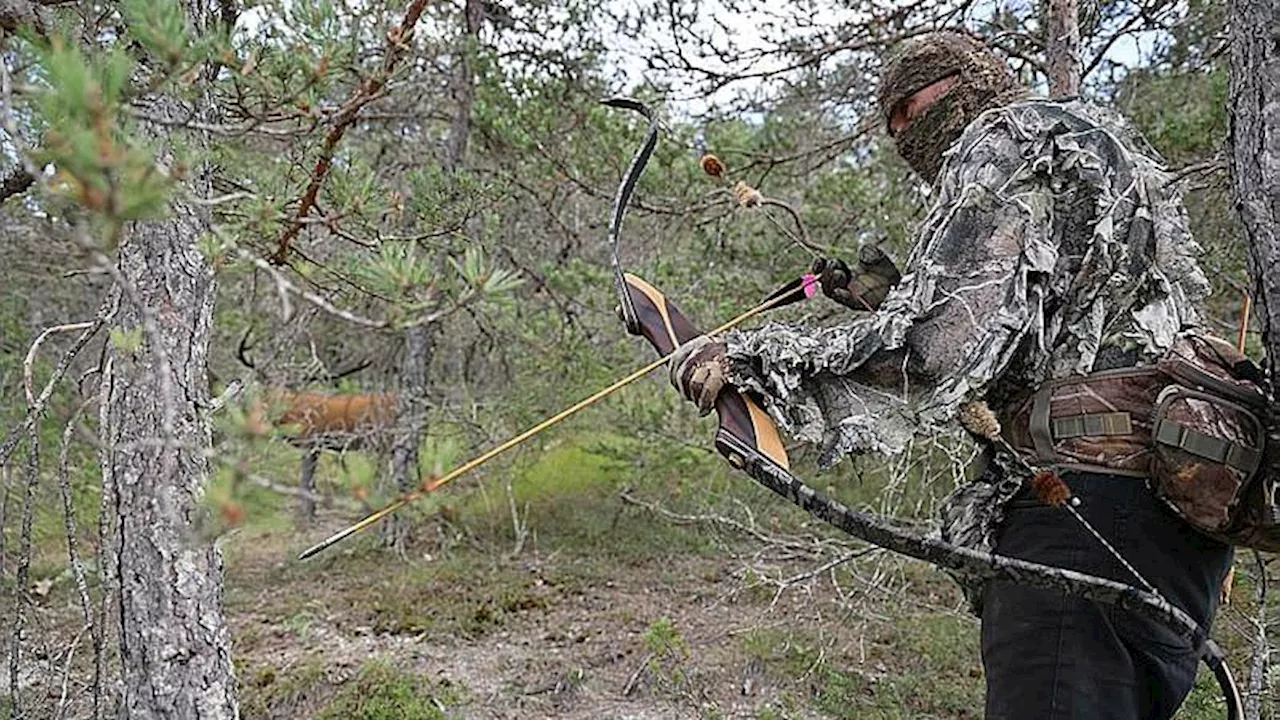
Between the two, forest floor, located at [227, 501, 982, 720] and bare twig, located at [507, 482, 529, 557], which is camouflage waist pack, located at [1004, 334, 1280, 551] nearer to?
forest floor, located at [227, 501, 982, 720]

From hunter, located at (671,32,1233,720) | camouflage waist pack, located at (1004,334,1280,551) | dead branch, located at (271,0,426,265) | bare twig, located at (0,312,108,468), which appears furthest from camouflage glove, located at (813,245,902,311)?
bare twig, located at (0,312,108,468)

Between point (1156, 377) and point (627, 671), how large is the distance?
3506mm

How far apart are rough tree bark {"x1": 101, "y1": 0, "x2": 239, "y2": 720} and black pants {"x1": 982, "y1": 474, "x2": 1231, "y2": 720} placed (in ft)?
5.21

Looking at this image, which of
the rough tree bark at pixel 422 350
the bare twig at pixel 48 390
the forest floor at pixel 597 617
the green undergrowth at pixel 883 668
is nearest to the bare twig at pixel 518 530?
the forest floor at pixel 597 617

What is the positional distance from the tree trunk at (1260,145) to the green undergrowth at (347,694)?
3.35 m

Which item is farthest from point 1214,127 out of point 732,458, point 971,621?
point 732,458

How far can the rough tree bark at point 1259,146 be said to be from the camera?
5.58 ft

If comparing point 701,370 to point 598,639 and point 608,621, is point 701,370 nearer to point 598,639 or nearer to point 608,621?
point 598,639

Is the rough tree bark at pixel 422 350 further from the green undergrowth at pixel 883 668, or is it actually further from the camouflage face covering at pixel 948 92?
the camouflage face covering at pixel 948 92

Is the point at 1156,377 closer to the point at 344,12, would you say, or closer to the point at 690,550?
the point at 344,12

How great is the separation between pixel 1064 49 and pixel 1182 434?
1.74 m

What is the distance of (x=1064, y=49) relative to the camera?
3.00 meters

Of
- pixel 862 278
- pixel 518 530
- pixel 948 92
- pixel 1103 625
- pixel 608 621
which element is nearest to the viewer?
pixel 1103 625

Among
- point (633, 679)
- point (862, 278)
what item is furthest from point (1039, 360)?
point (633, 679)
